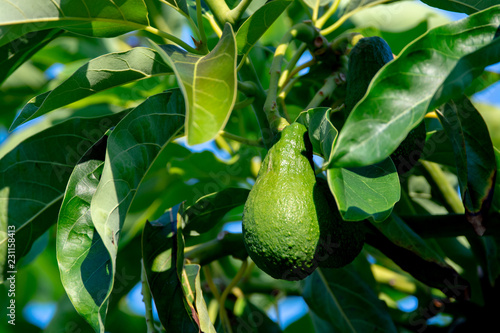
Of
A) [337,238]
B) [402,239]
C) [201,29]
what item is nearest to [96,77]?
[201,29]

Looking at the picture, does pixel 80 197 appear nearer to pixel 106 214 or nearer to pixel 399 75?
pixel 106 214

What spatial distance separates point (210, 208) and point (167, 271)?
215 millimetres

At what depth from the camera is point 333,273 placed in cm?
134

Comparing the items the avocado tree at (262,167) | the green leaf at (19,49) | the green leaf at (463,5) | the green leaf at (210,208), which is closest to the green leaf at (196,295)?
the avocado tree at (262,167)

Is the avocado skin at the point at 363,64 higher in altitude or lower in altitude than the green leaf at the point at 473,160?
higher

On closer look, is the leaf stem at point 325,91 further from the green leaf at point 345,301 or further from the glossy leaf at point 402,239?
the green leaf at point 345,301

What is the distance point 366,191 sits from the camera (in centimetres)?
72

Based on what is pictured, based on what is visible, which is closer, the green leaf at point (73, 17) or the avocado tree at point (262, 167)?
the avocado tree at point (262, 167)

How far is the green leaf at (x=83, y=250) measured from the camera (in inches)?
32.0

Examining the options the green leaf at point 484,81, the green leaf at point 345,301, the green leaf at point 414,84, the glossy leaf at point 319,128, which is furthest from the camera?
the green leaf at point 484,81

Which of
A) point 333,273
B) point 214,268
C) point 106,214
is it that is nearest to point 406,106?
point 106,214

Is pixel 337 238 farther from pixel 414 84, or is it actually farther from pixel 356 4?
pixel 356 4

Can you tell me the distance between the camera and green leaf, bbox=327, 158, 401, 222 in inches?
25.8

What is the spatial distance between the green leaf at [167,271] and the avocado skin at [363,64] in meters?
0.45
